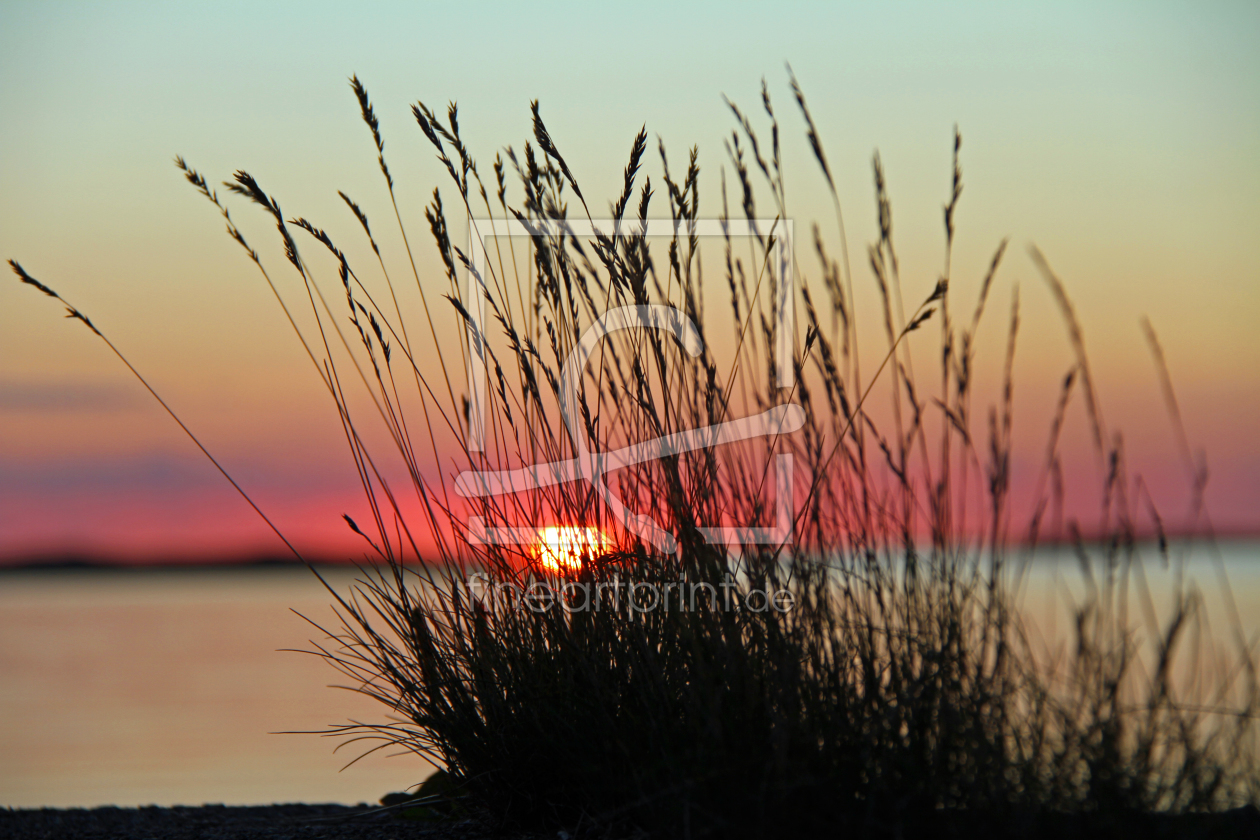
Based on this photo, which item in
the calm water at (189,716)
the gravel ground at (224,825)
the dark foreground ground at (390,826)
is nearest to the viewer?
the dark foreground ground at (390,826)

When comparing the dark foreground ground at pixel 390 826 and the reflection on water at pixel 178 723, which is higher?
the dark foreground ground at pixel 390 826

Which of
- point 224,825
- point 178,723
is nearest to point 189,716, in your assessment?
point 178,723

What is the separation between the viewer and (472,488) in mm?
1837

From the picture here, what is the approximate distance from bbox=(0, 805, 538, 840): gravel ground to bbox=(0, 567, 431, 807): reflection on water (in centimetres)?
21

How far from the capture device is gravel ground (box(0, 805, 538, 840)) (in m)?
1.74

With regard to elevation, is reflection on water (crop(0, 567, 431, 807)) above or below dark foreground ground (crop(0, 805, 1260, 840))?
below

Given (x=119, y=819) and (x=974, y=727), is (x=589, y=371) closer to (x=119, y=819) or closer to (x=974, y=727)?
(x=974, y=727)

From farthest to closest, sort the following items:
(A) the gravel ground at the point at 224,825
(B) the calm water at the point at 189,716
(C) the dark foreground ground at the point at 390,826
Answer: (B) the calm water at the point at 189,716
(A) the gravel ground at the point at 224,825
(C) the dark foreground ground at the point at 390,826

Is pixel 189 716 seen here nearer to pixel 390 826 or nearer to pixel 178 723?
pixel 178 723

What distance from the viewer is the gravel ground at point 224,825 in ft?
5.71

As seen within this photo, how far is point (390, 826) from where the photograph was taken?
1.84 meters

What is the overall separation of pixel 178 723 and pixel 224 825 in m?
3.50

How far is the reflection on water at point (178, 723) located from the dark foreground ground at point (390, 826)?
26 centimetres

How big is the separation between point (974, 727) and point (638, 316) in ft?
3.02
